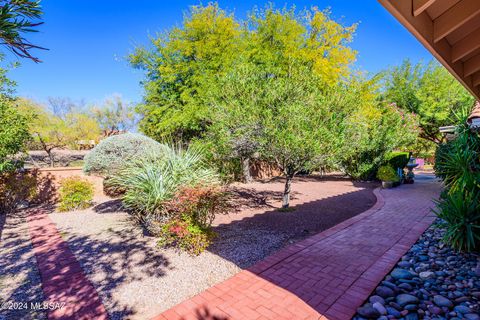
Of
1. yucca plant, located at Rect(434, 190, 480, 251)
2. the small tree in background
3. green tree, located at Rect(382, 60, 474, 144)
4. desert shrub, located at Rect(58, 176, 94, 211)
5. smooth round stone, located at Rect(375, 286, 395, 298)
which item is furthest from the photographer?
the small tree in background

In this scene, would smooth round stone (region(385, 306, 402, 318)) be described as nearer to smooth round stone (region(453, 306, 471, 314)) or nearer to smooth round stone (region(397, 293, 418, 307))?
smooth round stone (region(397, 293, 418, 307))

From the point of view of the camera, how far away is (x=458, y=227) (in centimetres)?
443

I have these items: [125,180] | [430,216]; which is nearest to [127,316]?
[125,180]

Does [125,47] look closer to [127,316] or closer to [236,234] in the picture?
[236,234]

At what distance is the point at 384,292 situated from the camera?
339cm

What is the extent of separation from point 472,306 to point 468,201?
7.52 ft

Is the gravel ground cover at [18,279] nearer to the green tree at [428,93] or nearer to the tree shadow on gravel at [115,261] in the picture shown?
the tree shadow on gravel at [115,261]

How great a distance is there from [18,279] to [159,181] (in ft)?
9.88

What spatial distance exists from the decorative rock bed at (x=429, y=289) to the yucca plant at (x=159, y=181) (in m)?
4.22

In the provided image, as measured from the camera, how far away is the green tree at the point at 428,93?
22.3 metres

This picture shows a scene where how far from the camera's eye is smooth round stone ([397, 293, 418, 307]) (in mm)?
3174

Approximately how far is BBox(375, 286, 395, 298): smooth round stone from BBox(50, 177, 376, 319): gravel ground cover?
199 centimetres

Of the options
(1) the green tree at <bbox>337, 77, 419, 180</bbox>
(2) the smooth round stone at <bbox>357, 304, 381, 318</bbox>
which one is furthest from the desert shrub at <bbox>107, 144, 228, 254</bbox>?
(1) the green tree at <bbox>337, 77, 419, 180</bbox>

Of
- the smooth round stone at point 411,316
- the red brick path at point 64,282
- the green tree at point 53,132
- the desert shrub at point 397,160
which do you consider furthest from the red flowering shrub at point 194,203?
the green tree at point 53,132
